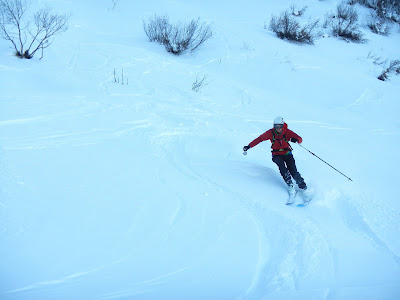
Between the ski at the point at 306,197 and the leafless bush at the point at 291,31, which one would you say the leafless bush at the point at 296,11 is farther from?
the ski at the point at 306,197

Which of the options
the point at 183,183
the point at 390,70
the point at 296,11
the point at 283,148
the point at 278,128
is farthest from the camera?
the point at 296,11

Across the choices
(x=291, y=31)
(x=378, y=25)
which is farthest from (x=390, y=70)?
(x=378, y=25)

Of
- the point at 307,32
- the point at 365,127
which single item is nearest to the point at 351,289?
the point at 365,127

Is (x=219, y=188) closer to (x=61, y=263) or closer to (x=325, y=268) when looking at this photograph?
(x=325, y=268)

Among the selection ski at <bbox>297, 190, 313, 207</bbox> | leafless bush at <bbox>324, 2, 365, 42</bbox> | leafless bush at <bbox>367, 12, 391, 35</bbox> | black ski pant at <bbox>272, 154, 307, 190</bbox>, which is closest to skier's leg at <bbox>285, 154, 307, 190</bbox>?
black ski pant at <bbox>272, 154, 307, 190</bbox>

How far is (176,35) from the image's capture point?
32.6 ft

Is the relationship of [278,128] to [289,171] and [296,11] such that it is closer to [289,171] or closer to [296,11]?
[289,171]

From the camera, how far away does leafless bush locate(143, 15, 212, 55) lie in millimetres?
10070

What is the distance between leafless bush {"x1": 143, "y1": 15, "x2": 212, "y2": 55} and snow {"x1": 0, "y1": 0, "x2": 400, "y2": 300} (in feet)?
4.44

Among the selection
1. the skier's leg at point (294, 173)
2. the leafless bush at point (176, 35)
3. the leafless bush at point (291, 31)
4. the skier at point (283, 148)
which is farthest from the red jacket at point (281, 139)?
the leafless bush at point (291, 31)

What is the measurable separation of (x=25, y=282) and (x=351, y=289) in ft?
10.5

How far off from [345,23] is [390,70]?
452 centimetres

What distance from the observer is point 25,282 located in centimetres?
238

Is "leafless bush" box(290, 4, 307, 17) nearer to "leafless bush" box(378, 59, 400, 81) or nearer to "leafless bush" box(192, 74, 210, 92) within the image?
"leafless bush" box(378, 59, 400, 81)
